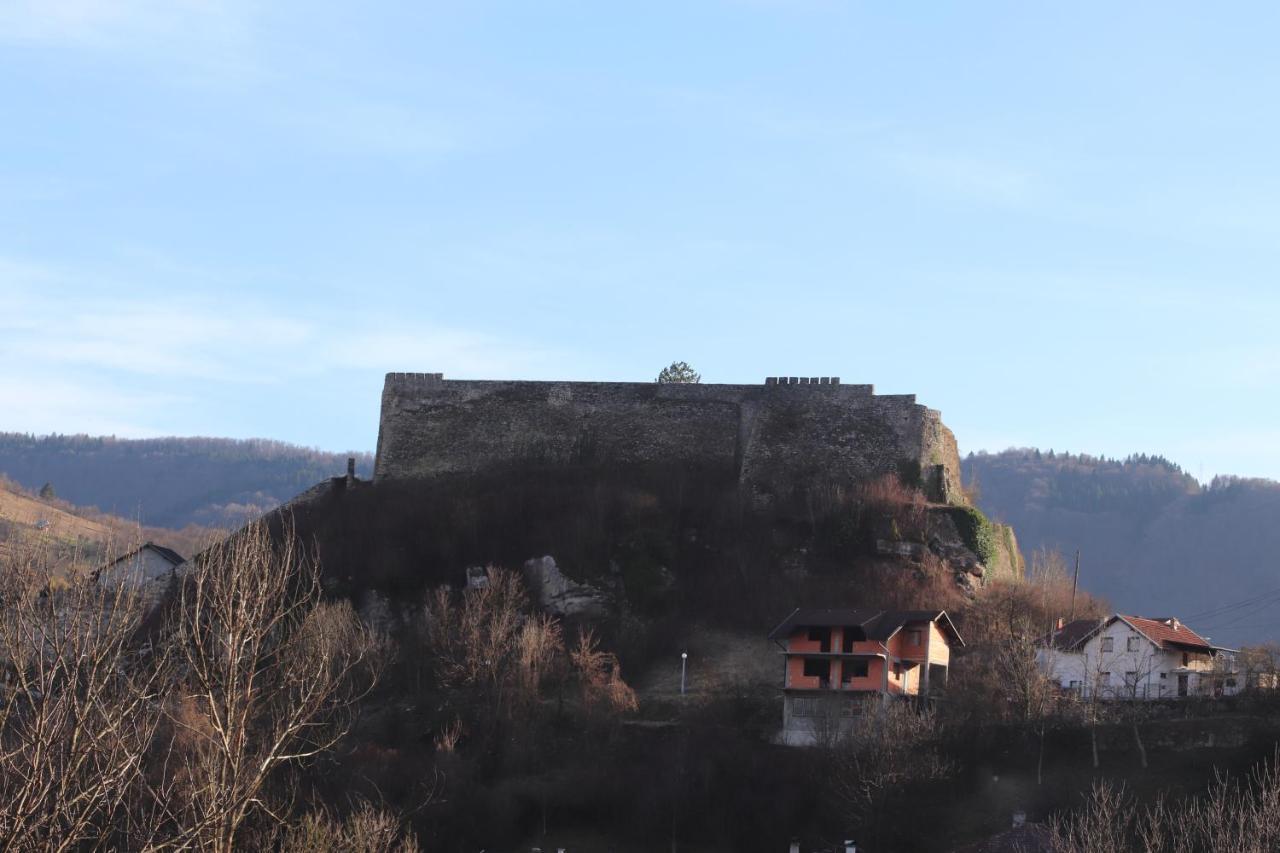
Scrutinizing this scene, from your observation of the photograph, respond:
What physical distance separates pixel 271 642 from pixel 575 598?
10642 mm

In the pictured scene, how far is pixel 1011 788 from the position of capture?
49.7 metres

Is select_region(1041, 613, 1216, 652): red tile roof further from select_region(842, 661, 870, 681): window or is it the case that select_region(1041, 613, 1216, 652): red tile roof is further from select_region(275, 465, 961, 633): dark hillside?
select_region(842, 661, 870, 681): window

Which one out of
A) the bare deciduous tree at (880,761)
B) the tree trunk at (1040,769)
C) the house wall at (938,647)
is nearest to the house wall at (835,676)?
the house wall at (938,647)

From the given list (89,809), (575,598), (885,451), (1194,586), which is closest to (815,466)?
(885,451)

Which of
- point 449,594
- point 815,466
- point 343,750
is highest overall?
point 815,466

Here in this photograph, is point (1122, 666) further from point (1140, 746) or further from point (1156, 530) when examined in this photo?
point (1156, 530)

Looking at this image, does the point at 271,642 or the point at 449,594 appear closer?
the point at 271,642

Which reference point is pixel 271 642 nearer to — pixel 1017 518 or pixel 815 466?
pixel 815 466

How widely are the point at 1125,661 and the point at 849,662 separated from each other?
840 cm

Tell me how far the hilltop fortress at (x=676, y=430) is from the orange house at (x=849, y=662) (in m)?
10.0

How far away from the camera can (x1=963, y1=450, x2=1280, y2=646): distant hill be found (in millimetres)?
142625

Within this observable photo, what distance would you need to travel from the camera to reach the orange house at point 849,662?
183 ft

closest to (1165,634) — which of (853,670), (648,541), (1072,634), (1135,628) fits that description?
(1135,628)

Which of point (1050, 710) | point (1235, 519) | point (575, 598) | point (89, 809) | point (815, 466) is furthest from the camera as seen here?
point (1235, 519)
